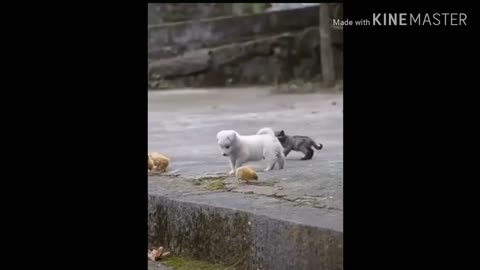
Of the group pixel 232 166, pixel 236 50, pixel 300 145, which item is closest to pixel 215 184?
Answer: pixel 232 166

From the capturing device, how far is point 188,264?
152 cm

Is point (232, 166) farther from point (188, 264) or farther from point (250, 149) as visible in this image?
point (188, 264)

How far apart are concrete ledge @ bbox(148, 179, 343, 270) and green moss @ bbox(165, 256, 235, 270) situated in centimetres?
1

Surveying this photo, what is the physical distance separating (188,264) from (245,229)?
0.19 metres

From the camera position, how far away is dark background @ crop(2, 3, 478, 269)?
3.99 ft

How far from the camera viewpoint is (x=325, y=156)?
185 centimetres

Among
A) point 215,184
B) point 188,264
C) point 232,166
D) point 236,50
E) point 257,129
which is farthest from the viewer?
point 236,50
